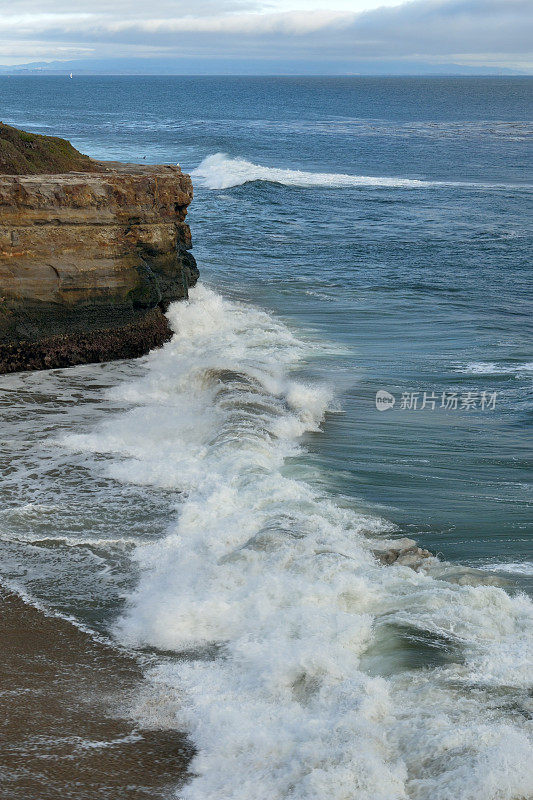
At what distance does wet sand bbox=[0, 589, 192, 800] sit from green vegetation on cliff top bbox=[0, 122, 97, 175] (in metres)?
10.7

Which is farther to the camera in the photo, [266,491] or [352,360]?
[352,360]

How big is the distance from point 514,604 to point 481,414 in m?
5.84

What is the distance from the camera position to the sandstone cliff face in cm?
1428

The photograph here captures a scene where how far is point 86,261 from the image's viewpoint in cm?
1500

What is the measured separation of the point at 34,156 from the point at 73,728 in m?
13.1

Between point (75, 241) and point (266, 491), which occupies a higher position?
point (75, 241)

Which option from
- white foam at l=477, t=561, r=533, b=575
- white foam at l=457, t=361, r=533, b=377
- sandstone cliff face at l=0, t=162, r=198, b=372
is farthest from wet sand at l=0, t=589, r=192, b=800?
white foam at l=457, t=361, r=533, b=377

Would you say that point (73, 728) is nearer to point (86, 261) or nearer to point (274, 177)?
point (86, 261)

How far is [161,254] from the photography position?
16297mm

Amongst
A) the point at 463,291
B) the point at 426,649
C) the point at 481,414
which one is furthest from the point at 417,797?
the point at 463,291

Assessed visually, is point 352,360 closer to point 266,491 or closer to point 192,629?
point 266,491

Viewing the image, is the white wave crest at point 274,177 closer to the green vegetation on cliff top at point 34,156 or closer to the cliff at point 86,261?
the green vegetation on cliff top at point 34,156

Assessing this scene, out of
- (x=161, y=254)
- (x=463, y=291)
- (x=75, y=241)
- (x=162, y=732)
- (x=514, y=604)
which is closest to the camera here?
(x=162, y=732)

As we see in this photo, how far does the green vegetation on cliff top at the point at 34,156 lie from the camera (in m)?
15.2
